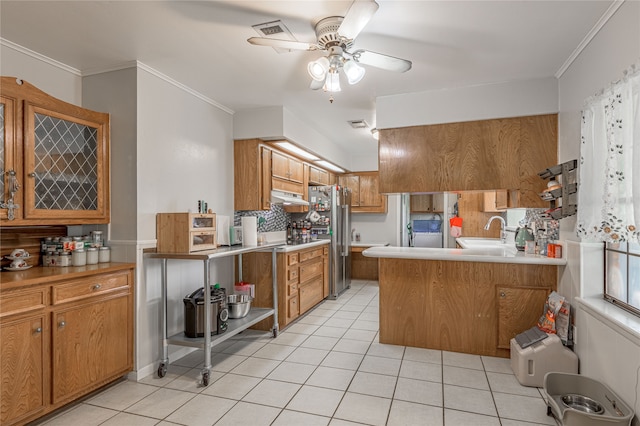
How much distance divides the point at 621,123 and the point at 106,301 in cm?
334

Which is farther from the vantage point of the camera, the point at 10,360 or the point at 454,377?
the point at 454,377

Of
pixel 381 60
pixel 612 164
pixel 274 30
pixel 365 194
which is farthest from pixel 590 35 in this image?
pixel 365 194

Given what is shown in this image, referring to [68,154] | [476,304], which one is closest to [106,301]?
[68,154]

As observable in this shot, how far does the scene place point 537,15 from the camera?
2113 mm

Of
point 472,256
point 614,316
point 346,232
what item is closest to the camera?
point 614,316

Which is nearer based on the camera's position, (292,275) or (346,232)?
(292,275)

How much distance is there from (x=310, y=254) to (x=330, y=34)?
3.01 m

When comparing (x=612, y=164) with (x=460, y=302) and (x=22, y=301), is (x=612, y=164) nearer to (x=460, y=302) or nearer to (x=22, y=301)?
(x=460, y=302)

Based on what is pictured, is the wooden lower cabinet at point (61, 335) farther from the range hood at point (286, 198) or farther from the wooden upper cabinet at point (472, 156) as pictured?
the wooden upper cabinet at point (472, 156)

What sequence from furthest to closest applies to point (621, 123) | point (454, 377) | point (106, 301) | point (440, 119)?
point (440, 119)
point (454, 377)
point (106, 301)
point (621, 123)

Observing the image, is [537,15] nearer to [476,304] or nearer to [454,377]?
[476,304]

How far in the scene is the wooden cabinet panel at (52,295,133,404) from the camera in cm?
219

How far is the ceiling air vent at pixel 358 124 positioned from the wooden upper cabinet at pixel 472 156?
0.92m

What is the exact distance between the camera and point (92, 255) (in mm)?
2633
